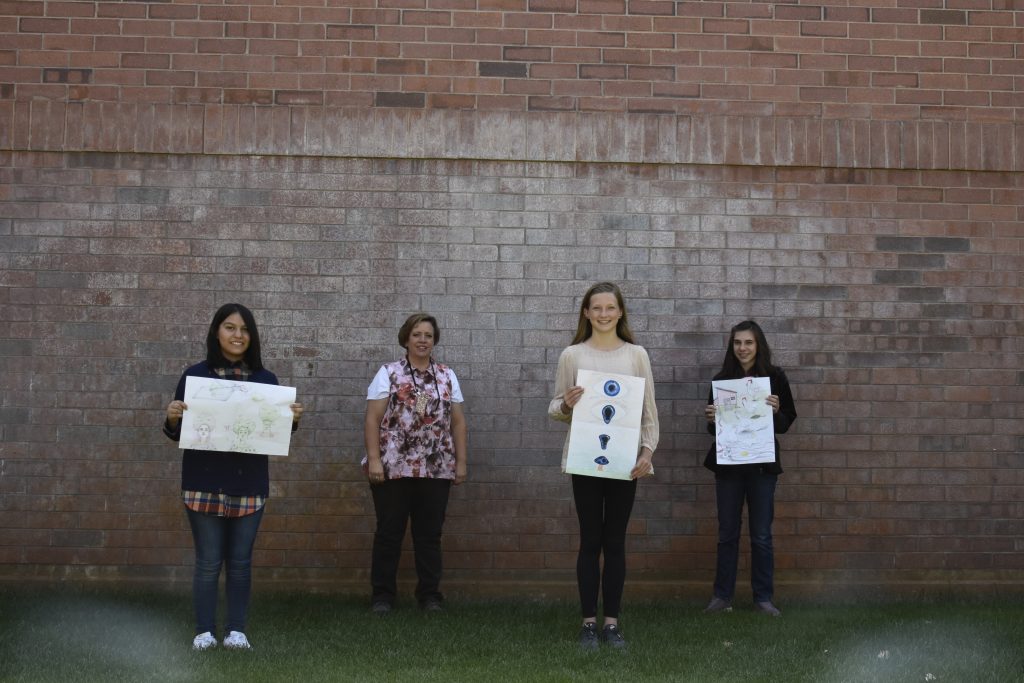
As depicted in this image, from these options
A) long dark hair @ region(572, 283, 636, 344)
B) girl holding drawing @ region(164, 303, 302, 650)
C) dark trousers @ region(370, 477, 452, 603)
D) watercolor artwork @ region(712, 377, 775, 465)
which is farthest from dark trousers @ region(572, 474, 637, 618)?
girl holding drawing @ region(164, 303, 302, 650)

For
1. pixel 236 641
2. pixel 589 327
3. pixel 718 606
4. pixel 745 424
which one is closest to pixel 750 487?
pixel 745 424

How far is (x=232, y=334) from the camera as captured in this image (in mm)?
5391

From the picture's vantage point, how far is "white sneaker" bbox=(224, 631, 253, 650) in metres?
5.32

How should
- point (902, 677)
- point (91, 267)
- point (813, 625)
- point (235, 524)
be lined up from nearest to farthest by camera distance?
point (902, 677), point (235, 524), point (813, 625), point (91, 267)

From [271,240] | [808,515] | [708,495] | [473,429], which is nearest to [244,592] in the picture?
[473,429]

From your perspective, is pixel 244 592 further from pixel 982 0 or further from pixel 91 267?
pixel 982 0

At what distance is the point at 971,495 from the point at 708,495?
186cm

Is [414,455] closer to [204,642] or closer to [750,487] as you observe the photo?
[204,642]

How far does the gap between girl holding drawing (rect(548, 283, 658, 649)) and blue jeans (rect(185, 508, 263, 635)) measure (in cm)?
173

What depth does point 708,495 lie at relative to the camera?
7.11 metres

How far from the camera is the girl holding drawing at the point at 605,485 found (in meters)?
5.46

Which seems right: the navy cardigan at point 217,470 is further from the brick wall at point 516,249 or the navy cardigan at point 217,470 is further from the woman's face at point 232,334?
the brick wall at point 516,249

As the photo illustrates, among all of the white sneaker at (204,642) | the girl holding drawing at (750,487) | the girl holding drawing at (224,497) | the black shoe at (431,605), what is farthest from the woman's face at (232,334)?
the girl holding drawing at (750,487)

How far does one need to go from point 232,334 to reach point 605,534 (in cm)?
224
